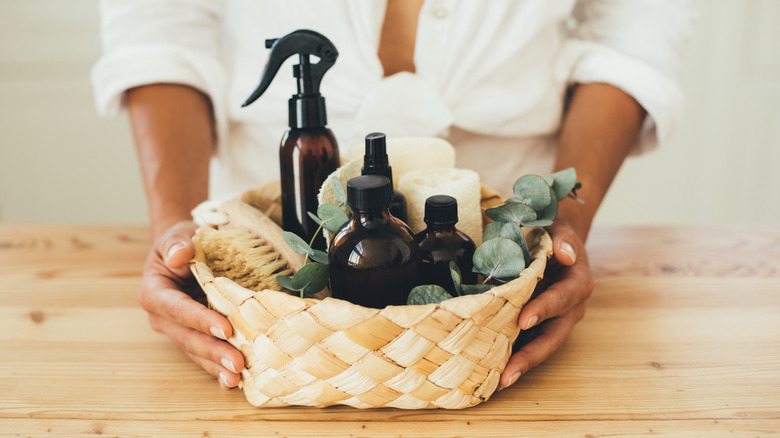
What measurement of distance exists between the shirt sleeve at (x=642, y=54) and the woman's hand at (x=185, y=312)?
1.90 feet

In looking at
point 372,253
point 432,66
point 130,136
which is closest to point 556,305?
point 372,253

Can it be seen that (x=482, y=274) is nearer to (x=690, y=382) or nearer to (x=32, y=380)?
(x=690, y=382)

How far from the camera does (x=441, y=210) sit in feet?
1.54

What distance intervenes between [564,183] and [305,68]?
25cm

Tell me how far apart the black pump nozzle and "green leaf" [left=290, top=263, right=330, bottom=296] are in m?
0.14

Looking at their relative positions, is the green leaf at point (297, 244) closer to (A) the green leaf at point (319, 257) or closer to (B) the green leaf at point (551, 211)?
(A) the green leaf at point (319, 257)

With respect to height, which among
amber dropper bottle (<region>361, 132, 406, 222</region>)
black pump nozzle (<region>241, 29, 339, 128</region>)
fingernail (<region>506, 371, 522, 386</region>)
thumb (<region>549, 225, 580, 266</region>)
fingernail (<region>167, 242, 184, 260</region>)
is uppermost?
black pump nozzle (<region>241, 29, 339, 128</region>)

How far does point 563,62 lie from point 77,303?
694 mm

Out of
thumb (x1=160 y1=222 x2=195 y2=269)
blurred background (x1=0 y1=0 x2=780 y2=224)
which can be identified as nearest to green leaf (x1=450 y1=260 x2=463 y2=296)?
thumb (x1=160 y1=222 x2=195 y2=269)

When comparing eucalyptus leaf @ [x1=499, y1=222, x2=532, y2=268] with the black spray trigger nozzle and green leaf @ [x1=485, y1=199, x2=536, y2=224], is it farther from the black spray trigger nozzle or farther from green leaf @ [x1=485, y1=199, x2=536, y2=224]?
the black spray trigger nozzle

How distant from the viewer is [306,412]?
0.48 m

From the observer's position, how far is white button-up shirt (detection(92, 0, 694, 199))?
785 millimetres

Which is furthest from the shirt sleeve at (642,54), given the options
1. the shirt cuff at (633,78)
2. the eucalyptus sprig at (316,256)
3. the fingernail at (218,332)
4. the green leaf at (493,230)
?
the fingernail at (218,332)

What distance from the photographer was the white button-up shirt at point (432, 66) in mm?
785
